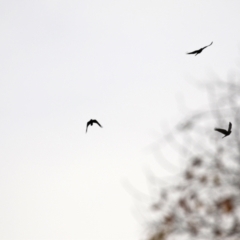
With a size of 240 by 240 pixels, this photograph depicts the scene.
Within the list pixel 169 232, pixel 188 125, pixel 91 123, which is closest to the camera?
pixel 91 123

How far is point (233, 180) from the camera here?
628 centimetres

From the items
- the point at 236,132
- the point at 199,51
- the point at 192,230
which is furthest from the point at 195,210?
the point at 199,51

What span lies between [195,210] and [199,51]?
3.63 meters

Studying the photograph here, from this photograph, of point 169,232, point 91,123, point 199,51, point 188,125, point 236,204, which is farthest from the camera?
point 169,232

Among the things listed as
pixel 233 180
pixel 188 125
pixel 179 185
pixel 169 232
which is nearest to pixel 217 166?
pixel 233 180

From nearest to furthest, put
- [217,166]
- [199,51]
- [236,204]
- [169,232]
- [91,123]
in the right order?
[199,51], [91,123], [236,204], [217,166], [169,232]

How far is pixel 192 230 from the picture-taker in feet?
21.5

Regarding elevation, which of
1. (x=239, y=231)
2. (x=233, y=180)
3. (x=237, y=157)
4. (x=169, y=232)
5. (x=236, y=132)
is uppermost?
(x=236, y=132)

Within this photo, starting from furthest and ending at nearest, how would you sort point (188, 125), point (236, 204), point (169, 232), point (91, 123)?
point (169, 232), point (236, 204), point (188, 125), point (91, 123)

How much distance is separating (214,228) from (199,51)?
3722 mm

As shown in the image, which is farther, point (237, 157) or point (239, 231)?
point (237, 157)

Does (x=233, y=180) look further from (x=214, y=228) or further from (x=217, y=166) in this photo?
(x=214, y=228)

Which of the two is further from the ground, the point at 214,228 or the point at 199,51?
the point at 199,51

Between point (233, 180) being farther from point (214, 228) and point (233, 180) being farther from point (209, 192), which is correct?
point (214, 228)
